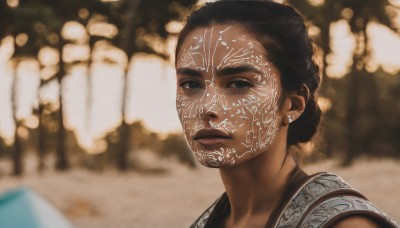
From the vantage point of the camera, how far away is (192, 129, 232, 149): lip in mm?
1901

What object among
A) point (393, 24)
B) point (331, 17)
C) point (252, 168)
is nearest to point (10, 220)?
point (252, 168)

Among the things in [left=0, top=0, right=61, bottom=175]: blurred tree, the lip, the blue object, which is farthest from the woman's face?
[left=0, top=0, right=61, bottom=175]: blurred tree

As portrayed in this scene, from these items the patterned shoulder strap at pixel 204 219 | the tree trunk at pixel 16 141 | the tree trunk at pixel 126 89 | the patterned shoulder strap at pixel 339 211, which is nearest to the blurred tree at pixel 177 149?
the tree trunk at pixel 126 89

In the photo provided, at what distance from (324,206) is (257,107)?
33 cm

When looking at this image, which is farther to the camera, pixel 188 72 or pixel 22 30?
pixel 22 30

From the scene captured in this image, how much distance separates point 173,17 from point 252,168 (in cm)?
2741

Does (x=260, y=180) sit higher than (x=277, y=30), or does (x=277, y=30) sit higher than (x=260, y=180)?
(x=277, y=30)

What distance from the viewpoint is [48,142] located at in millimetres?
43375

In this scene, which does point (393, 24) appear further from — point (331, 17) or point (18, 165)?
point (18, 165)

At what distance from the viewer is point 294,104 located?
2057 mm

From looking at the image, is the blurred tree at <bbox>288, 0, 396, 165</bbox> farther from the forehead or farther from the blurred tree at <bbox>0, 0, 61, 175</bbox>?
the forehead

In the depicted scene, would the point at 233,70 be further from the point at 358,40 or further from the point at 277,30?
the point at 358,40

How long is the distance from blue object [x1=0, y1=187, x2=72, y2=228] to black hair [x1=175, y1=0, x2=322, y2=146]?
6.11 meters

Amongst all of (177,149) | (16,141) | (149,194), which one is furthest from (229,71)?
(177,149)
